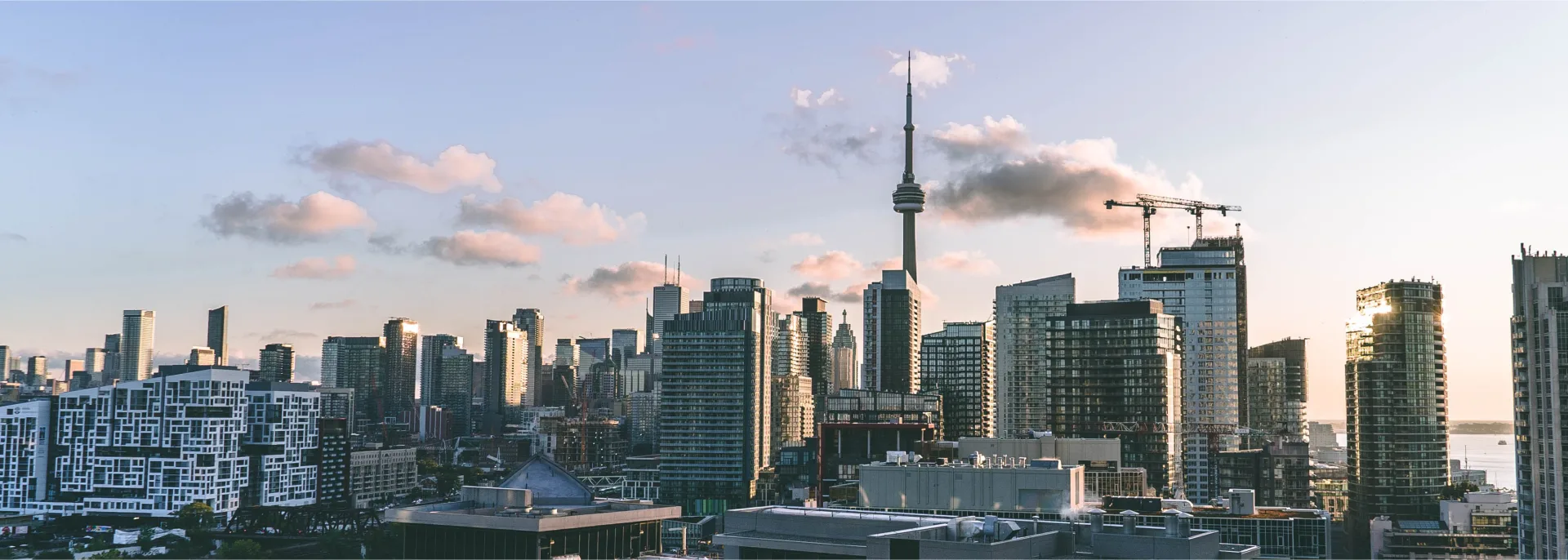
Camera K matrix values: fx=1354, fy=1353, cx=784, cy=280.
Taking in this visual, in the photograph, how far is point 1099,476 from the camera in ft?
477

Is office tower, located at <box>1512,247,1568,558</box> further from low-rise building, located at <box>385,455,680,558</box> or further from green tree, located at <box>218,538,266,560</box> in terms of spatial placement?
green tree, located at <box>218,538,266,560</box>

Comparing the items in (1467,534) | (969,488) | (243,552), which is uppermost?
(969,488)

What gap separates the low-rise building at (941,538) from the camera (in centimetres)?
6109

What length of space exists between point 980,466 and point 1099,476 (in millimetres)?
37120

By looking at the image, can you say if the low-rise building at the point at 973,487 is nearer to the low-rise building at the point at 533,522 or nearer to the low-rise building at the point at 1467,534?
the low-rise building at the point at 533,522

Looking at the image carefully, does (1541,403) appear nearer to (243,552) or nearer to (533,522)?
(533,522)

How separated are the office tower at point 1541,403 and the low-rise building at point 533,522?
70.0 metres

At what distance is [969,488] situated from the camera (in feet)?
363

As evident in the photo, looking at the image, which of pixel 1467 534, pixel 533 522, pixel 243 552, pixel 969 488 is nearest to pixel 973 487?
pixel 969 488

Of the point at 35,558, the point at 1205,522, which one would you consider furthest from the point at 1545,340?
the point at 35,558

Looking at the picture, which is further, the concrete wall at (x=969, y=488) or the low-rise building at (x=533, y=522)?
the concrete wall at (x=969, y=488)

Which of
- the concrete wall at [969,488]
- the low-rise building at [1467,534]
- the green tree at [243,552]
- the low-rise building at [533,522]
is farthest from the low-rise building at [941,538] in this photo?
the low-rise building at [1467,534]

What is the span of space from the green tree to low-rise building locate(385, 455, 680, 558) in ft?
341

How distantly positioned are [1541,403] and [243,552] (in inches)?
6153
